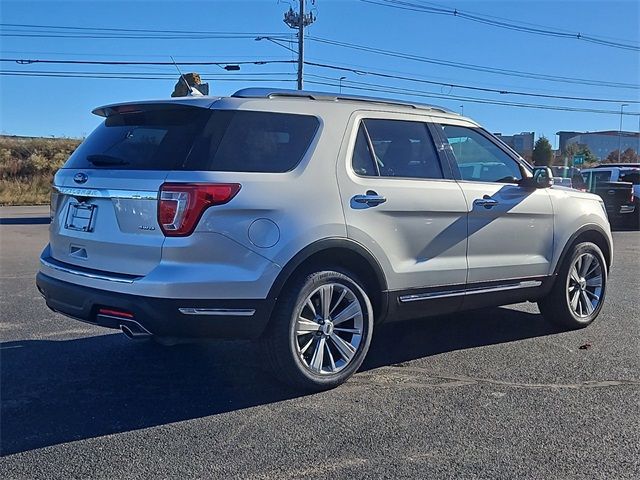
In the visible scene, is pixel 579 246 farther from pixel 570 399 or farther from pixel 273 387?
pixel 273 387

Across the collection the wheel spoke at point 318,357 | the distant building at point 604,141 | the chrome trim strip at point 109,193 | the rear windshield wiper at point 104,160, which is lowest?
the wheel spoke at point 318,357

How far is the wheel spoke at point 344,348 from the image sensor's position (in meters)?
4.53

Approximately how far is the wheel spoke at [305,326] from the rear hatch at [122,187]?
→ 3.28 ft

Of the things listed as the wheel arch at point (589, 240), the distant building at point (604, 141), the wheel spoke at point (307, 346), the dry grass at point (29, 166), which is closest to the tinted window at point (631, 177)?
the wheel arch at point (589, 240)

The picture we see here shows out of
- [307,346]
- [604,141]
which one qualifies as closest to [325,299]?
[307,346]

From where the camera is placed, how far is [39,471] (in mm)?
3314

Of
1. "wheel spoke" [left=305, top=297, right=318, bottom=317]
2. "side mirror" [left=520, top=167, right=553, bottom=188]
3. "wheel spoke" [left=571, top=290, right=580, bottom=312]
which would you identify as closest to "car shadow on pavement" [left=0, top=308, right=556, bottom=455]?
"wheel spoke" [left=571, top=290, right=580, bottom=312]

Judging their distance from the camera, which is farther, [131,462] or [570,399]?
[570,399]

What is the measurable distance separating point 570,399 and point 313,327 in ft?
5.69

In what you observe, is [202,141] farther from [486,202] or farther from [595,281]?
[595,281]

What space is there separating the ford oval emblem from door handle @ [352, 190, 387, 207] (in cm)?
175

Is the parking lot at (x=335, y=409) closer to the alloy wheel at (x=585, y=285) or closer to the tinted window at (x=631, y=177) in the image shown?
the alloy wheel at (x=585, y=285)

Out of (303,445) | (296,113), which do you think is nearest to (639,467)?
(303,445)

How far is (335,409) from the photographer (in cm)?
417
